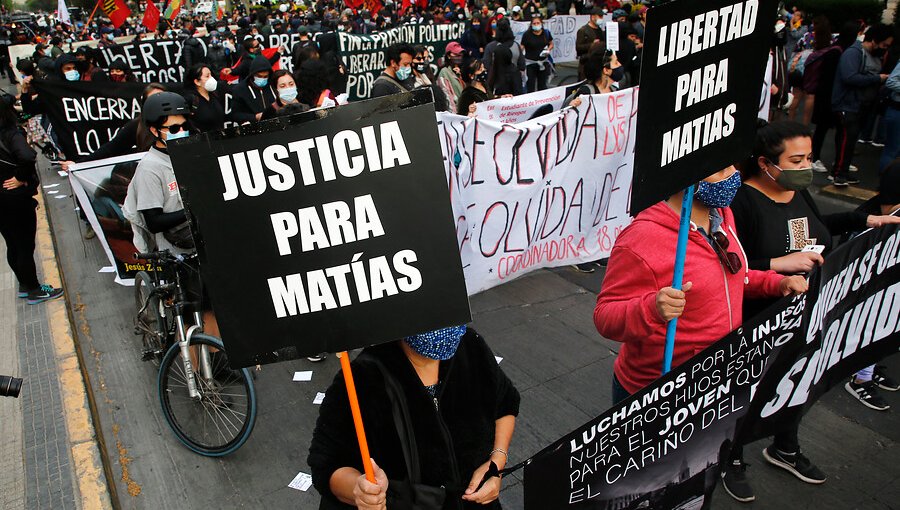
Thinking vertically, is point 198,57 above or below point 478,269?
above

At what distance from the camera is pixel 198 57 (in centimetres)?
Result: 1264

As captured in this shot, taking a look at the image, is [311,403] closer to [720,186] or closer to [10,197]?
[720,186]

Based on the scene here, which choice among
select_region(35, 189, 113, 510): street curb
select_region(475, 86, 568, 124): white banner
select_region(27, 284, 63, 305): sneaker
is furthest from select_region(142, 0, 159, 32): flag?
select_region(475, 86, 568, 124): white banner

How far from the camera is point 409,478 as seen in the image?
2004 mm

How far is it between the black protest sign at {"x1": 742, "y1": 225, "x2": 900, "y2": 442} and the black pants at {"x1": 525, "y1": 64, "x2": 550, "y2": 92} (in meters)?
11.3

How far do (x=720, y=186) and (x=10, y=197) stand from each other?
5795 mm

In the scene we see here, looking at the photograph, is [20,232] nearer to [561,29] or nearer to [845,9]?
[561,29]

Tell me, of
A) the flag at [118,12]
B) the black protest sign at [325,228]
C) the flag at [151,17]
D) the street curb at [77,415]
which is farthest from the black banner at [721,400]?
the flag at [151,17]

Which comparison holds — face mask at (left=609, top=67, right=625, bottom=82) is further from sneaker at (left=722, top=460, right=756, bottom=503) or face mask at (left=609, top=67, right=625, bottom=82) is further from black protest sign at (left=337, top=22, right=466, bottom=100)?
sneaker at (left=722, top=460, right=756, bottom=503)

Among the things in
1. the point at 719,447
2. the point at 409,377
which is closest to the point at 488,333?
the point at 719,447

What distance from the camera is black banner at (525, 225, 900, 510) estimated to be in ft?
7.38

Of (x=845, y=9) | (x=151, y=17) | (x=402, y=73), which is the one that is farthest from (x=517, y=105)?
(x=845, y=9)

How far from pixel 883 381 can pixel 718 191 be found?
2.58 metres

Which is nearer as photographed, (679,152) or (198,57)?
(679,152)
